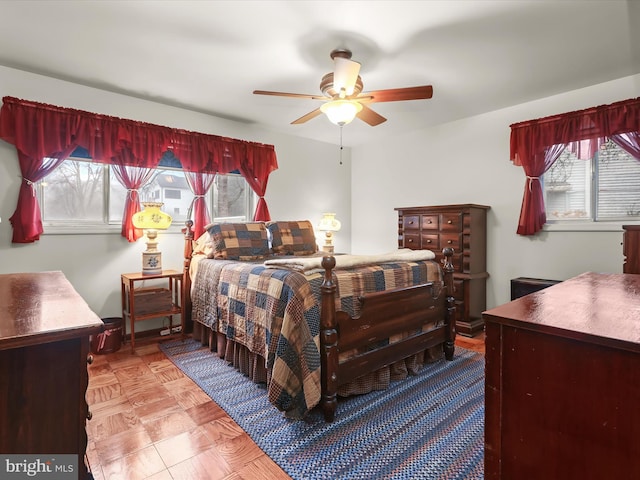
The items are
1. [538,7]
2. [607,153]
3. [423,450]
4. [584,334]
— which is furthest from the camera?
[607,153]

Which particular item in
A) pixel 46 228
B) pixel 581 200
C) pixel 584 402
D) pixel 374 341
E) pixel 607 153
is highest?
pixel 607 153

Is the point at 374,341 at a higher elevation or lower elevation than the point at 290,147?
lower

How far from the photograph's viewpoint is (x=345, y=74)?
218cm

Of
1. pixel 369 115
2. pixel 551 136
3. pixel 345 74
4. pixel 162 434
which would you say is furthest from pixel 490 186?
pixel 162 434

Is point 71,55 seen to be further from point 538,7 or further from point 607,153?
point 607,153

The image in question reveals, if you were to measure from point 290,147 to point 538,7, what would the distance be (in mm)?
3097

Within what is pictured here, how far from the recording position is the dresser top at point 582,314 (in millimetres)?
741

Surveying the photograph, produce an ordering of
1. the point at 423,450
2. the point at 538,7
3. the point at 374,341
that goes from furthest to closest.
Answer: the point at 374,341
the point at 538,7
the point at 423,450

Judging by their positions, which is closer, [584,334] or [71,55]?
[584,334]

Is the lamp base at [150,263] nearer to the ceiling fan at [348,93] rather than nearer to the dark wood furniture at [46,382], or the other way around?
the ceiling fan at [348,93]

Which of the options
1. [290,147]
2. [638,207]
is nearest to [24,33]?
[290,147]

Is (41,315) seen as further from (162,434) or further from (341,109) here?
(341,109)

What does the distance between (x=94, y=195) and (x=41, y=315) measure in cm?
267

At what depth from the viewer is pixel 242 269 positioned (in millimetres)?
2453
